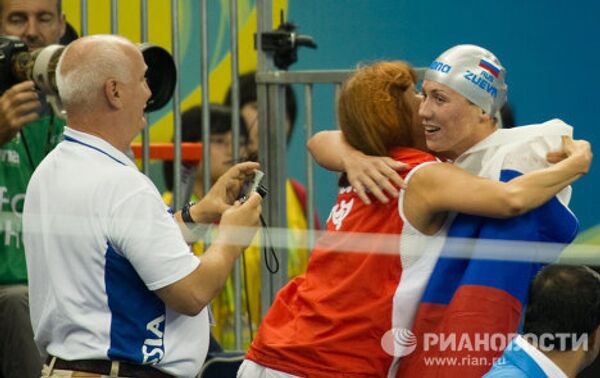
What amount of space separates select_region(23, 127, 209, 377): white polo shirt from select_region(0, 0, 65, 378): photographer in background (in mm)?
1006

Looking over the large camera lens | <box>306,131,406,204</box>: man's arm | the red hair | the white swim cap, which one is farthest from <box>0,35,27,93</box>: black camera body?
the white swim cap

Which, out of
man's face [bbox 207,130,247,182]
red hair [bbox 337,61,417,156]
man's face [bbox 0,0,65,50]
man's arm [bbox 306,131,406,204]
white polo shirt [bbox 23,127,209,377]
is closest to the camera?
white polo shirt [bbox 23,127,209,377]

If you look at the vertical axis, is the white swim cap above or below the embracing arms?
above

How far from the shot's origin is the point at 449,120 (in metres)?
4.40

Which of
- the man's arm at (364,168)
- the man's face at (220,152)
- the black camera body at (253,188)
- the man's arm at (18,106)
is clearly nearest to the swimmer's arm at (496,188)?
the man's arm at (364,168)

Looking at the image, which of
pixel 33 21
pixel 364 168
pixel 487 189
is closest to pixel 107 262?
pixel 364 168

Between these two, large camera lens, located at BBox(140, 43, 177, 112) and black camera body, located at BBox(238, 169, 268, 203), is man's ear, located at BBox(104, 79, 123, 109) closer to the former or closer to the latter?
black camera body, located at BBox(238, 169, 268, 203)

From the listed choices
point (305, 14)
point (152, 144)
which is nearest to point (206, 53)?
point (152, 144)

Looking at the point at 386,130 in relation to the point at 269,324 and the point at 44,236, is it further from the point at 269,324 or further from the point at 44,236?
the point at 44,236

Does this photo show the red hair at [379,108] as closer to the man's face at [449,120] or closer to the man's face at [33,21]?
the man's face at [449,120]

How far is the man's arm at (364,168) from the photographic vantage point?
4.33 metres

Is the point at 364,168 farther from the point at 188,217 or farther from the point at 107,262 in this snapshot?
the point at 107,262

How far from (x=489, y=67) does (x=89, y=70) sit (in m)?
1.15

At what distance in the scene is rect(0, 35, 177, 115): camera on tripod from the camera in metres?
5.06
